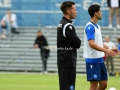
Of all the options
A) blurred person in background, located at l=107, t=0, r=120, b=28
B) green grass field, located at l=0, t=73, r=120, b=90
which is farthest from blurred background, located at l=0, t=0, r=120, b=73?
green grass field, located at l=0, t=73, r=120, b=90

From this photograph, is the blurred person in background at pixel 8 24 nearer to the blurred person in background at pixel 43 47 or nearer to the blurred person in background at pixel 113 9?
the blurred person in background at pixel 43 47

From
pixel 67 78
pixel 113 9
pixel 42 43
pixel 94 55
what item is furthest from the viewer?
pixel 42 43

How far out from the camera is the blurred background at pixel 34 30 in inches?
1102

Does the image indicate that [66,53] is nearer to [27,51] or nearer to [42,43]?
[42,43]

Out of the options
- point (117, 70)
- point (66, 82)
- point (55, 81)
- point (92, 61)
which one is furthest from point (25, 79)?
point (66, 82)

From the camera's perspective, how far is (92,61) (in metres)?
12.8

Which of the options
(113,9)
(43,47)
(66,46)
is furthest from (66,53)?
(43,47)

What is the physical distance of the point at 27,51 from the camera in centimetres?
2909

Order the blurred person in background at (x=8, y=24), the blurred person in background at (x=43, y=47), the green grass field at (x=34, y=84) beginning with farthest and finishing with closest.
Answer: the blurred person in background at (x=8, y=24) < the blurred person in background at (x=43, y=47) < the green grass field at (x=34, y=84)

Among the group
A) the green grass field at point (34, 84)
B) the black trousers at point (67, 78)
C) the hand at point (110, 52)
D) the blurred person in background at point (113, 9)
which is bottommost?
the green grass field at point (34, 84)

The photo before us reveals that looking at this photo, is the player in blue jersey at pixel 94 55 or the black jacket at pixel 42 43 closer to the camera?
the player in blue jersey at pixel 94 55

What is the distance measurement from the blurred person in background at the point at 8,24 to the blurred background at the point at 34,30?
25 centimetres

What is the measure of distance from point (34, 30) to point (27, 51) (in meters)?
1.27

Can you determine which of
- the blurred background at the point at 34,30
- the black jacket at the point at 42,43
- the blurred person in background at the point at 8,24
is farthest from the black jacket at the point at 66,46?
the blurred person in background at the point at 8,24
